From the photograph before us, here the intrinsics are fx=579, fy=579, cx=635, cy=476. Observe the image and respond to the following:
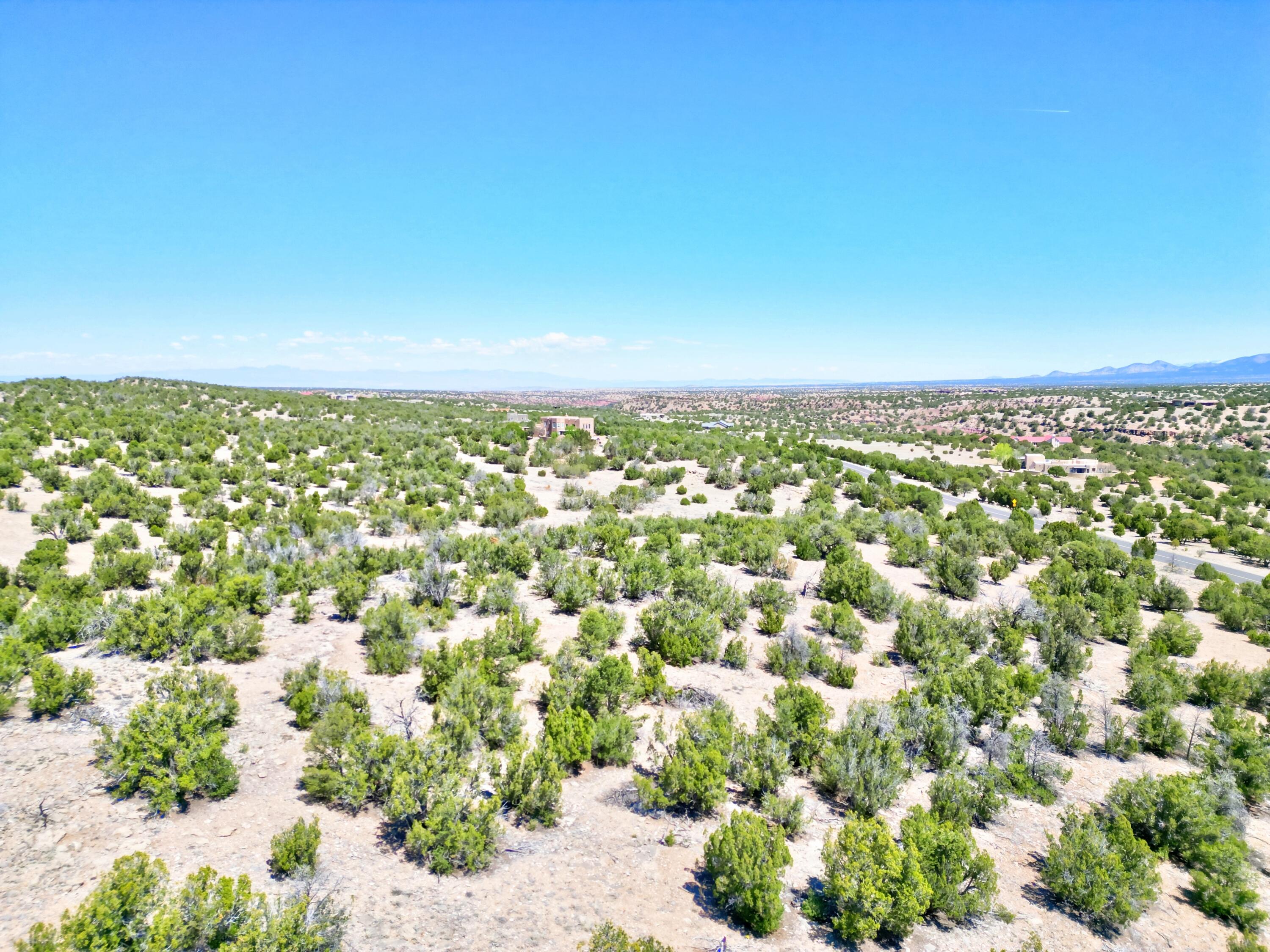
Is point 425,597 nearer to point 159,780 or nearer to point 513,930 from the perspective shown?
point 159,780

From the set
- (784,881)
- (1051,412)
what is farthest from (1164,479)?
(784,881)

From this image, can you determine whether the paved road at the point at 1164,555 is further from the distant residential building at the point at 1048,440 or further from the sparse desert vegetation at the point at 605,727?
the distant residential building at the point at 1048,440

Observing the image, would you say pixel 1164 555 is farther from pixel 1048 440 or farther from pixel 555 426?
pixel 1048 440

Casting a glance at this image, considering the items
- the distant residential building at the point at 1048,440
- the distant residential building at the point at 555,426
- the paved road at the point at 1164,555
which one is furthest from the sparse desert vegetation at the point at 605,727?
the distant residential building at the point at 1048,440

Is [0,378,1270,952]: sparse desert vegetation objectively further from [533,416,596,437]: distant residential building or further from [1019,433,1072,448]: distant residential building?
[1019,433,1072,448]: distant residential building

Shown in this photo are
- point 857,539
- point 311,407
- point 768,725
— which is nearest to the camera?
point 768,725
